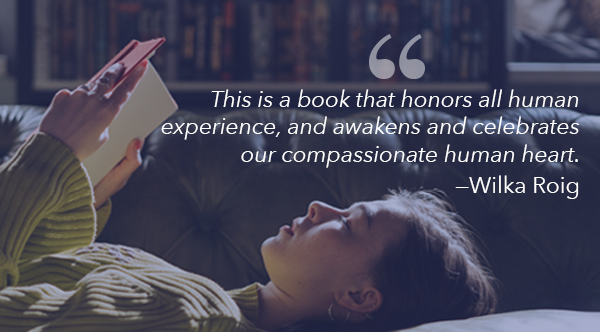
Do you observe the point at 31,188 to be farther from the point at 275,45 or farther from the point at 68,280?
the point at 275,45

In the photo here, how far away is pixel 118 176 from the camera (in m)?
1.06

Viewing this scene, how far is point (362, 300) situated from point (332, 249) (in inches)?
4.1

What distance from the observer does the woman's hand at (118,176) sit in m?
1.03

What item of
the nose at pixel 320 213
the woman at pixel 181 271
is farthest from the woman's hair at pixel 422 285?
the nose at pixel 320 213

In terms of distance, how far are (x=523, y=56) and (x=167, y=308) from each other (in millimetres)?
1605

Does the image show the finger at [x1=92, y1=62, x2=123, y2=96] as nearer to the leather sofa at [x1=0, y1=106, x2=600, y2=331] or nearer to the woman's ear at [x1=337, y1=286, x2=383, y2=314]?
the leather sofa at [x1=0, y1=106, x2=600, y2=331]

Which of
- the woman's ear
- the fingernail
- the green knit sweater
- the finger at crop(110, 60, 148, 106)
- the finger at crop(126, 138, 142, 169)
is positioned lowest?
the woman's ear

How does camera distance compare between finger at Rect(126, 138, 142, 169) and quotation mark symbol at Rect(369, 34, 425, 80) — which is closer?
finger at Rect(126, 138, 142, 169)

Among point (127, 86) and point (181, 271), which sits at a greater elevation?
Result: point (127, 86)

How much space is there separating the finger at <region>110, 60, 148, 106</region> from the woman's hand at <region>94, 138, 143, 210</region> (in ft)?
0.70

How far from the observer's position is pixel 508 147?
1200 mm

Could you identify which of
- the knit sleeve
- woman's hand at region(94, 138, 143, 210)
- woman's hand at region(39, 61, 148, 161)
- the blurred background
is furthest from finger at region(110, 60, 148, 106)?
the blurred background

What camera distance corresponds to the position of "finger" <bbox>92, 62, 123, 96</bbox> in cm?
79

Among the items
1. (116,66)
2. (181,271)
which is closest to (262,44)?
(116,66)
